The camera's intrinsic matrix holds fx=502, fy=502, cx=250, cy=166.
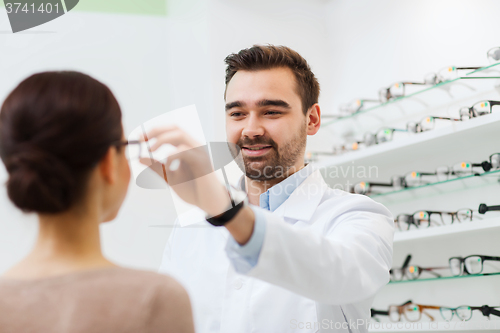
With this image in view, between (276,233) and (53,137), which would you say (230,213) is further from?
(53,137)

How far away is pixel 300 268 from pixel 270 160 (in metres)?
0.67

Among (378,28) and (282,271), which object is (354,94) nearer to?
(378,28)

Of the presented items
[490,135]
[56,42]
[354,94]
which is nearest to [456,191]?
[490,135]

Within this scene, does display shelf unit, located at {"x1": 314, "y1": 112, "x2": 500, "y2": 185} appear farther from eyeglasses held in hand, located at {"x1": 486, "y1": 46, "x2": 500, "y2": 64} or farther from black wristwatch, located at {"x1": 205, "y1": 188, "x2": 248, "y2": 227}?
black wristwatch, located at {"x1": 205, "y1": 188, "x2": 248, "y2": 227}

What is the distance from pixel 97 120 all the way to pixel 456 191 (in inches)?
63.7

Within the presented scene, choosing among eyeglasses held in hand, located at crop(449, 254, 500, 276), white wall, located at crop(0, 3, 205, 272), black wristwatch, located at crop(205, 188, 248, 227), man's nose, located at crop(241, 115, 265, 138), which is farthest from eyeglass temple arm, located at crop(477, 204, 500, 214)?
black wristwatch, located at crop(205, 188, 248, 227)

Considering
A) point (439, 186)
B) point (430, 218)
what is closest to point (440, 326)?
point (430, 218)

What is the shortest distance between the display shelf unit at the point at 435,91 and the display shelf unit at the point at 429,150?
0.18 metres

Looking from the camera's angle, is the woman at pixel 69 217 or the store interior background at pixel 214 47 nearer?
the woman at pixel 69 217

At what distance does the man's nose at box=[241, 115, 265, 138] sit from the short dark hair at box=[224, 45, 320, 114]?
0.15 meters

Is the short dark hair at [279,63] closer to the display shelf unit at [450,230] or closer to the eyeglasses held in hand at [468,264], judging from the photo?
the display shelf unit at [450,230]

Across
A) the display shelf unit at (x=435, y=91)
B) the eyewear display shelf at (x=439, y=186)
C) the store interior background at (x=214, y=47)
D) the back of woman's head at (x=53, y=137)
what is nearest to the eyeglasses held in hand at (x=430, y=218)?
the eyewear display shelf at (x=439, y=186)

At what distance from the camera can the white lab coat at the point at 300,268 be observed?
64 centimetres

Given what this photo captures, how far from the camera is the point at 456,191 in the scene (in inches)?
73.3
